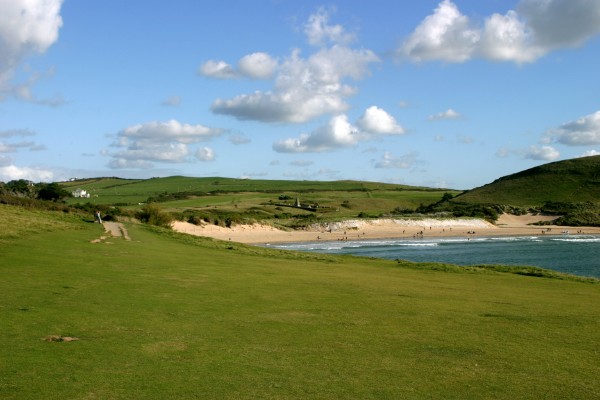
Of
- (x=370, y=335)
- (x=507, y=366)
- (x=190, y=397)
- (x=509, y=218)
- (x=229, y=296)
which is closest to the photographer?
(x=190, y=397)

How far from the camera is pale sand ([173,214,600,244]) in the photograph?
8712 centimetres

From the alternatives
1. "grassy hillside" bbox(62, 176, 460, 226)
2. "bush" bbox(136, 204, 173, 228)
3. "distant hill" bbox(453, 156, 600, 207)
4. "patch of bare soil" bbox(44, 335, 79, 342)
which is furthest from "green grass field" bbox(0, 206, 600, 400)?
"distant hill" bbox(453, 156, 600, 207)

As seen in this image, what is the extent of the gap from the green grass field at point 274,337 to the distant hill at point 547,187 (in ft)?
428

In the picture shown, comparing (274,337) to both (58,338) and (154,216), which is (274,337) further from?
(154,216)

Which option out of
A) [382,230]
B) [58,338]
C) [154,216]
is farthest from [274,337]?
[382,230]

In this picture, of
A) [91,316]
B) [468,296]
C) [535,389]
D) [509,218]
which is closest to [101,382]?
[91,316]

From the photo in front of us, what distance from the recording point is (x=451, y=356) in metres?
11.1

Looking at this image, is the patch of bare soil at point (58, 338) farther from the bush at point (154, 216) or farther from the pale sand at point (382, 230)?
the pale sand at point (382, 230)

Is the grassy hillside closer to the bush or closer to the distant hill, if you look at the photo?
the bush

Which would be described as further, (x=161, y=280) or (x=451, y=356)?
(x=161, y=280)

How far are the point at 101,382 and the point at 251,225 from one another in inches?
3523

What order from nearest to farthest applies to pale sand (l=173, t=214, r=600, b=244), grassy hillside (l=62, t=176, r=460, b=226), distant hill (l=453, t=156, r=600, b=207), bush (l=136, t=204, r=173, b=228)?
bush (l=136, t=204, r=173, b=228) < pale sand (l=173, t=214, r=600, b=244) < grassy hillside (l=62, t=176, r=460, b=226) < distant hill (l=453, t=156, r=600, b=207)

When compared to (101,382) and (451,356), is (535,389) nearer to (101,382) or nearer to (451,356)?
(451,356)

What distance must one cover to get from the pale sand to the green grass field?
202 feet
